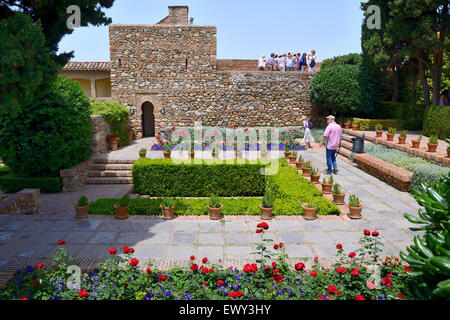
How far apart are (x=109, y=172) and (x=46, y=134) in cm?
220

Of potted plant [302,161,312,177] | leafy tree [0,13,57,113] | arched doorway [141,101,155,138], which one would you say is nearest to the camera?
leafy tree [0,13,57,113]

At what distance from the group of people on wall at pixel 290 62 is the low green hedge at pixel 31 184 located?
44.8 ft

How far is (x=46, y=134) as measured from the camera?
31.7 feet

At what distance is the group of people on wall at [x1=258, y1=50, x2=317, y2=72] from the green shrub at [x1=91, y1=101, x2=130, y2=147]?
8475mm

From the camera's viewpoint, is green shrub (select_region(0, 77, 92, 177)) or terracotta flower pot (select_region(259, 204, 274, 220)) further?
green shrub (select_region(0, 77, 92, 177))

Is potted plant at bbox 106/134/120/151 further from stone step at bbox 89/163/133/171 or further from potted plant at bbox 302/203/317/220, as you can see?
A: potted plant at bbox 302/203/317/220


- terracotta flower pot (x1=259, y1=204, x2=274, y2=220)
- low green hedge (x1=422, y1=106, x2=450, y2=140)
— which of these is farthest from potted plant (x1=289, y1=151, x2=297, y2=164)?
low green hedge (x1=422, y1=106, x2=450, y2=140)

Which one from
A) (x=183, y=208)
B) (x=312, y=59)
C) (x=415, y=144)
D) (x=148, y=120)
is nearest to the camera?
(x=183, y=208)

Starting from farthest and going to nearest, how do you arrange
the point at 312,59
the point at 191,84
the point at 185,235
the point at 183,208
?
1. the point at 312,59
2. the point at 191,84
3. the point at 183,208
4. the point at 185,235

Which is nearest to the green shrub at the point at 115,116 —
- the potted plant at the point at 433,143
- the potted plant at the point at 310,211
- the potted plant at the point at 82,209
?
the potted plant at the point at 82,209

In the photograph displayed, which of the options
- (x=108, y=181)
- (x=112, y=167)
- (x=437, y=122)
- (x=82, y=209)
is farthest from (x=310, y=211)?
(x=437, y=122)

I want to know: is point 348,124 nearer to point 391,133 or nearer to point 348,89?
point 348,89

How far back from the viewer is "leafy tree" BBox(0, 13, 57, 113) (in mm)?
4000
